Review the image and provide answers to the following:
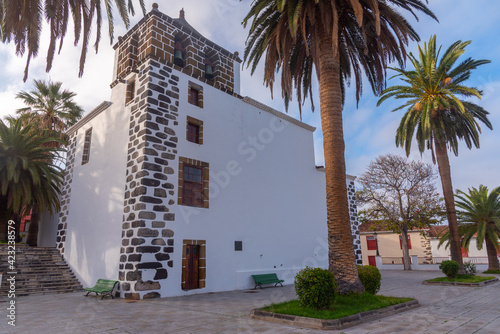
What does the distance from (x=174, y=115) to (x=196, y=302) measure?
7065 millimetres

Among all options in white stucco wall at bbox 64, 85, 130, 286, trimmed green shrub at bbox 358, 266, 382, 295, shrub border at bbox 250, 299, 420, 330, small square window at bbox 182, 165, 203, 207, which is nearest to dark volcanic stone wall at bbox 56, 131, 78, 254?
white stucco wall at bbox 64, 85, 130, 286

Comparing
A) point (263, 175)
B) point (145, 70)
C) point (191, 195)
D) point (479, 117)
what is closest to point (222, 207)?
point (191, 195)

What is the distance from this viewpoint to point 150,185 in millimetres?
11320

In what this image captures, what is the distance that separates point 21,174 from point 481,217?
28.1 metres

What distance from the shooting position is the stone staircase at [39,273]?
468 inches

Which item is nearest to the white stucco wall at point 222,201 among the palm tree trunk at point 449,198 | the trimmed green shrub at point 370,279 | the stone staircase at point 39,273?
the stone staircase at point 39,273

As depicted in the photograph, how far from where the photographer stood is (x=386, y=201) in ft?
87.9

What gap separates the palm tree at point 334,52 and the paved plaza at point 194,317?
2283 millimetres

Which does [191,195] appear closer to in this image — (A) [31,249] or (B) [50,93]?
(A) [31,249]

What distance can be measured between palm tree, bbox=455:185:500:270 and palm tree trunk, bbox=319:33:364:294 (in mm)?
16299

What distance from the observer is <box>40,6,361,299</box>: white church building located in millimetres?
11367

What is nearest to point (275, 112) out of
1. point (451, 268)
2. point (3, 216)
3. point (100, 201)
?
point (100, 201)

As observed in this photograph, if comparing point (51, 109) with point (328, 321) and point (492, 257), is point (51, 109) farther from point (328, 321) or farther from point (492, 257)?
point (492, 257)

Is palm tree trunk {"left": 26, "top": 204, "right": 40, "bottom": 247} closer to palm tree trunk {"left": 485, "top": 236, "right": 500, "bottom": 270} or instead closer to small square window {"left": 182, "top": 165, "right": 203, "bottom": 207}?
small square window {"left": 182, "top": 165, "right": 203, "bottom": 207}
